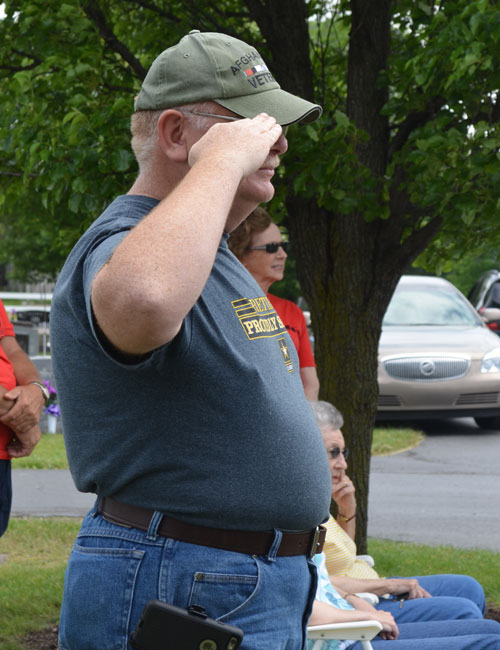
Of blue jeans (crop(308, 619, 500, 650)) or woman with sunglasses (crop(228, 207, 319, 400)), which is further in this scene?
woman with sunglasses (crop(228, 207, 319, 400))

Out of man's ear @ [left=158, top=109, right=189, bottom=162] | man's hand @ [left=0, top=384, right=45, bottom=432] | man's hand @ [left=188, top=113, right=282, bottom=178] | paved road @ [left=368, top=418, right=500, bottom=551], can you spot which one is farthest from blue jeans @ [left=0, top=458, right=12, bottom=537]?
paved road @ [left=368, top=418, right=500, bottom=551]

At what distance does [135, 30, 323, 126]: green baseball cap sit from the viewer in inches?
76.5

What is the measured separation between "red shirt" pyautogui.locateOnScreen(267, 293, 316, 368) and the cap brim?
316 cm

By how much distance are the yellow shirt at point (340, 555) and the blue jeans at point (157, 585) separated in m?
1.87

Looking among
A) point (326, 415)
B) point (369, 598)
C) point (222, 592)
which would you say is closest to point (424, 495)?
point (326, 415)

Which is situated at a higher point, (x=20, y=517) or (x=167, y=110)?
(x=167, y=110)

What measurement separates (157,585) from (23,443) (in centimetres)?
212

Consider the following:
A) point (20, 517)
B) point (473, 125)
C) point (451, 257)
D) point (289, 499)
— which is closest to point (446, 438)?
point (20, 517)

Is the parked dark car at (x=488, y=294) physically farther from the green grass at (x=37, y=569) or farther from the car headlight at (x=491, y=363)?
the green grass at (x=37, y=569)

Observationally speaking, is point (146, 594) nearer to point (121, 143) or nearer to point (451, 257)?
point (121, 143)

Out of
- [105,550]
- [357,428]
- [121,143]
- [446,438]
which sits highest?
[121,143]

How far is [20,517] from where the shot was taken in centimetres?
739

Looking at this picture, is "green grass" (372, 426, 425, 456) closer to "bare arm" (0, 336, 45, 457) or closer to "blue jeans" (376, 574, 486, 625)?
"blue jeans" (376, 574, 486, 625)

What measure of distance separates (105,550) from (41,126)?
303 centimetres
